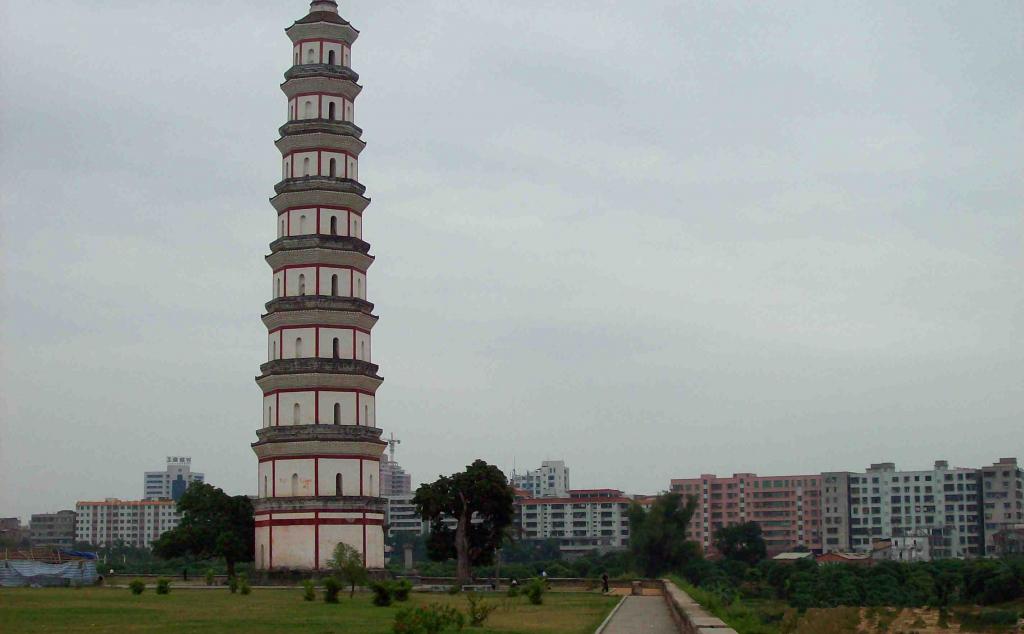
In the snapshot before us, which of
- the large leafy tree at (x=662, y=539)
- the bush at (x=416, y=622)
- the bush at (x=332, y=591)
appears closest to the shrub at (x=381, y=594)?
the bush at (x=332, y=591)

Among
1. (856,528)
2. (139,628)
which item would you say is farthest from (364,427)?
(856,528)

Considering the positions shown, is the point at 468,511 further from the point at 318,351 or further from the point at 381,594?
the point at 381,594

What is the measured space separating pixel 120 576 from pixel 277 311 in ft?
65.1

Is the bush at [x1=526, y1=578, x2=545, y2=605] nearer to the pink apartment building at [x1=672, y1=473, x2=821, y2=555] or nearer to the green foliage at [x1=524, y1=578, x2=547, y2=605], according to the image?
the green foliage at [x1=524, y1=578, x2=547, y2=605]

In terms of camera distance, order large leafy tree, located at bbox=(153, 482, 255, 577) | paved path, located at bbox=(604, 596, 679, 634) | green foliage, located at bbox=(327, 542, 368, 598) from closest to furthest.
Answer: paved path, located at bbox=(604, 596, 679, 634) → green foliage, located at bbox=(327, 542, 368, 598) → large leafy tree, located at bbox=(153, 482, 255, 577)

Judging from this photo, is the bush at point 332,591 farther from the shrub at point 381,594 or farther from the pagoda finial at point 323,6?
the pagoda finial at point 323,6

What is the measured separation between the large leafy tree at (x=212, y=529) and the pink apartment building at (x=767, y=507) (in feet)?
331

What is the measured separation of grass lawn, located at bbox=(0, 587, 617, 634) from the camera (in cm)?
2923

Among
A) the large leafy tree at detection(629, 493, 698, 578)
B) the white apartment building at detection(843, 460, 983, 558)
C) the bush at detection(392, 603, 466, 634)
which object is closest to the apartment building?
the white apartment building at detection(843, 460, 983, 558)

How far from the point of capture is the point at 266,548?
58.8m

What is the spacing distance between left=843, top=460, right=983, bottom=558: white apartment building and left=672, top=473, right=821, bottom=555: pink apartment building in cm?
500

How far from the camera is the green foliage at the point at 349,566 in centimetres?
4825

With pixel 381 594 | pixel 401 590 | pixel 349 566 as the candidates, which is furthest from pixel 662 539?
pixel 381 594

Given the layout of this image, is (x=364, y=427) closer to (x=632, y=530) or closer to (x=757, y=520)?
(x=632, y=530)
